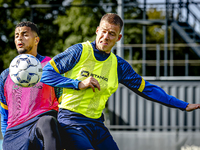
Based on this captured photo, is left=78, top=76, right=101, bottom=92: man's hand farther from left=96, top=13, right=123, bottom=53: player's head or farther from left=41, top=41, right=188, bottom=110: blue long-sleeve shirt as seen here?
left=96, top=13, right=123, bottom=53: player's head

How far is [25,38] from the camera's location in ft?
10.9

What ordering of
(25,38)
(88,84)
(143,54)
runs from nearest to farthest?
(88,84), (25,38), (143,54)

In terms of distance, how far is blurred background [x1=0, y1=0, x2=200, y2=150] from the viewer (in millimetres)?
9055

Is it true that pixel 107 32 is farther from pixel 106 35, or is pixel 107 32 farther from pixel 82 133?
pixel 82 133

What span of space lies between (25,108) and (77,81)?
84cm

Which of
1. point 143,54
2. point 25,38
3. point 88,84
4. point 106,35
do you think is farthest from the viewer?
point 143,54

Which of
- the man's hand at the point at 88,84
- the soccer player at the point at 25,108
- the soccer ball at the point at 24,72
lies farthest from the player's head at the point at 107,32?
the soccer player at the point at 25,108

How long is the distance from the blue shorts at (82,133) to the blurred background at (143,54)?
4.13m

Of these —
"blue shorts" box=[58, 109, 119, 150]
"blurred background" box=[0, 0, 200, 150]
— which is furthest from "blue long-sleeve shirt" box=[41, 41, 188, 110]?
"blurred background" box=[0, 0, 200, 150]

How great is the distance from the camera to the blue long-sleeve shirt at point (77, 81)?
2.59m

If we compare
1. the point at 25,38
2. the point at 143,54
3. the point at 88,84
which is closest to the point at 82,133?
the point at 88,84

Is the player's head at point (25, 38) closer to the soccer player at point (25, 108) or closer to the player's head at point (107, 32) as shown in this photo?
the soccer player at point (25, 108)

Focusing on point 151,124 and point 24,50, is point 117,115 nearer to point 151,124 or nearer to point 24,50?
point 151,124

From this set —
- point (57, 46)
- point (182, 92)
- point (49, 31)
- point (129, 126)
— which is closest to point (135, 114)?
point (129, 126)
